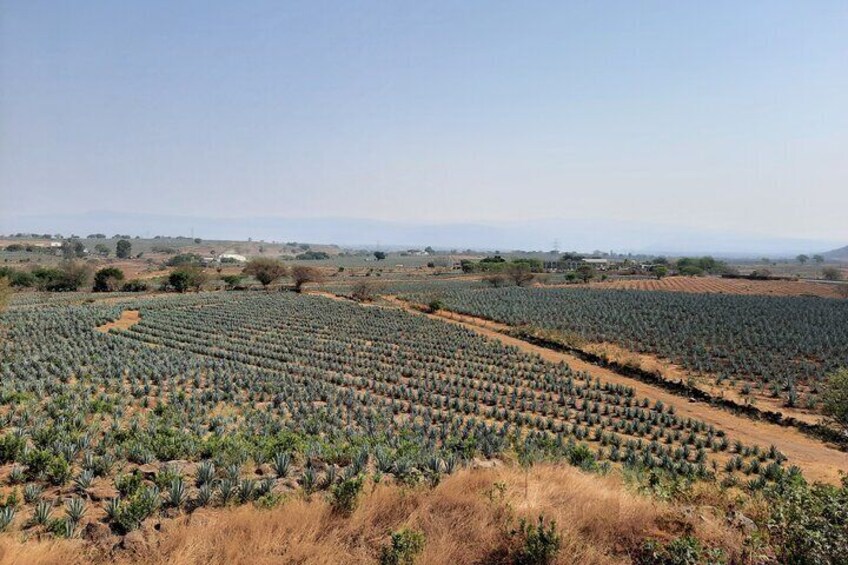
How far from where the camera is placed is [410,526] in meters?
5.79

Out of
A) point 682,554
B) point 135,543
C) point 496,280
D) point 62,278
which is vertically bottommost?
point 62,278

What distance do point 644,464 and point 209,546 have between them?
10.5 meters

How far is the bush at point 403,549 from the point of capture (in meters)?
4.97

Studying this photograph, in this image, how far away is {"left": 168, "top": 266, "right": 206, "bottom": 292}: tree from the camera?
60281mm

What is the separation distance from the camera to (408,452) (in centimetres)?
993

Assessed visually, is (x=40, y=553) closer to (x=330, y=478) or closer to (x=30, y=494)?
(x=30, y=494)

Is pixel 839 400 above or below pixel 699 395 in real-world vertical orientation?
above

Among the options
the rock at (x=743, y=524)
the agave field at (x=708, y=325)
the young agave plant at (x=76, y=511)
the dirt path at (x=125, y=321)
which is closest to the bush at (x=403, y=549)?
the rock at (x=743, y=524)

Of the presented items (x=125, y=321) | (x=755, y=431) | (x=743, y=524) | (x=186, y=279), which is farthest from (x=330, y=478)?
(x=186, y=279)

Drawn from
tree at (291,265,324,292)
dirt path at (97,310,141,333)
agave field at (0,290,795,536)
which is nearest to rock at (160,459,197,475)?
agave field at (0,290,795,536)

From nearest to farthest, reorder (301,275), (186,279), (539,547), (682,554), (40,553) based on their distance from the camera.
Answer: (682,554), (40,553), (539,547), (186,279), (301,275)

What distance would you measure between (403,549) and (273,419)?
9.76 meters

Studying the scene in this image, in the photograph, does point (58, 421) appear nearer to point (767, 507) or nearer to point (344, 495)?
point (344, 495)

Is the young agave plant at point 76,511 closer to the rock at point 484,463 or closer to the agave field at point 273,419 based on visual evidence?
the agave field at point 273,419
